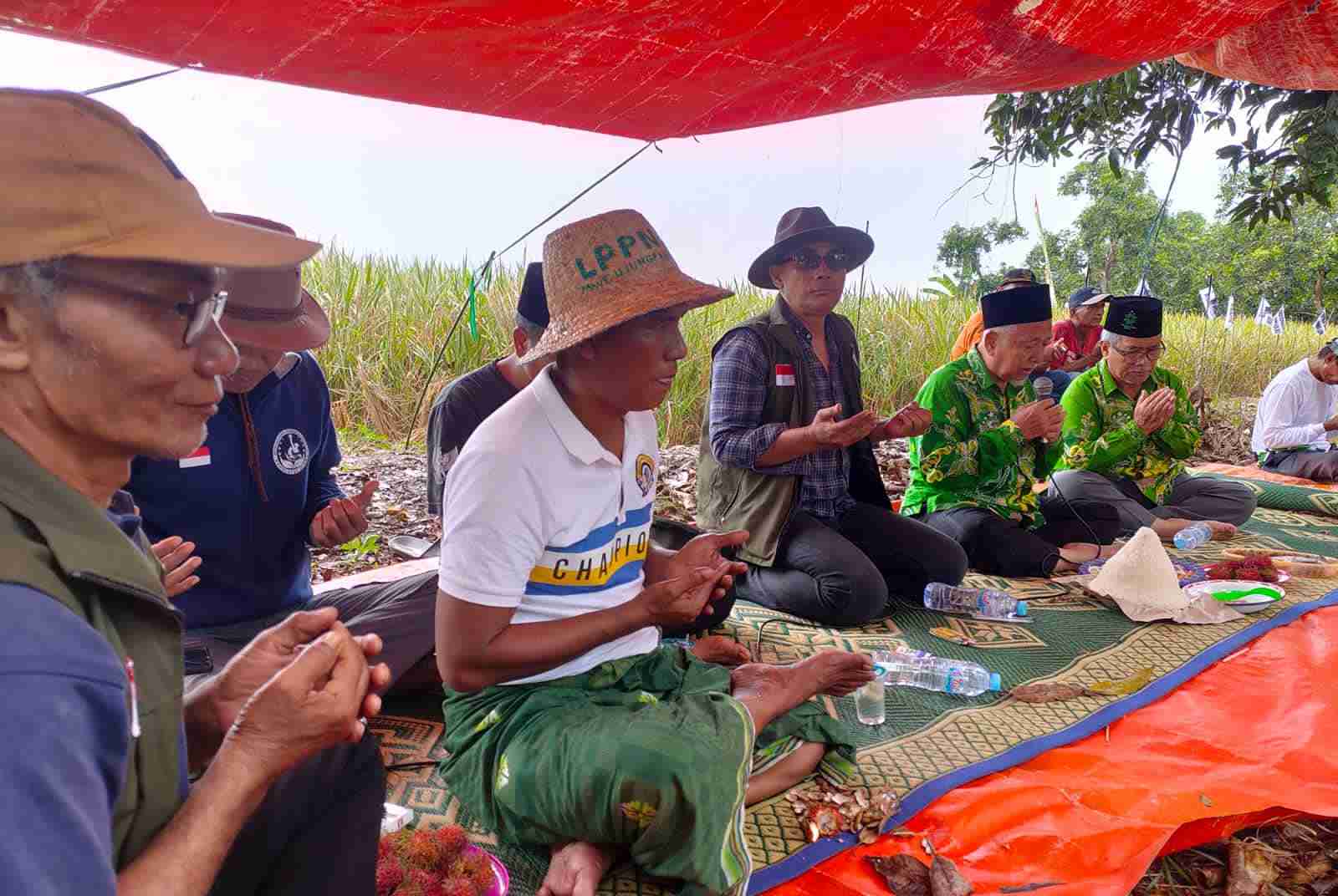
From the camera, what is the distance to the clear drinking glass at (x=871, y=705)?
2.80 m

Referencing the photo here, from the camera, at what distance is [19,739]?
726mm

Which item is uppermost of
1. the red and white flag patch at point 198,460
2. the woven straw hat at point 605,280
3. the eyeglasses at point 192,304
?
the woven straw hat at point 605,280

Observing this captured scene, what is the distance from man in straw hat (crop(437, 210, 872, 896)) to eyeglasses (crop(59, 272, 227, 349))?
3.02ft

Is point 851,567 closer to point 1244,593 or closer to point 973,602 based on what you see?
point 973,602

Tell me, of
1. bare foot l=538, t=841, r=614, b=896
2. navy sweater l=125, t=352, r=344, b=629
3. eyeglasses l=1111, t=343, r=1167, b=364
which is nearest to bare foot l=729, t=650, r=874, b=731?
bare foot l=538, t=841, r=614, b=896

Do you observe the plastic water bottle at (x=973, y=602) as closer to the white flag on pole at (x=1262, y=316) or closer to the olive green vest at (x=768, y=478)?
the olive green vest at (x=768, y=478)

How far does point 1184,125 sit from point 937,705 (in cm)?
365

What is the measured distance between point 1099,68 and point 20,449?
3.61 meters

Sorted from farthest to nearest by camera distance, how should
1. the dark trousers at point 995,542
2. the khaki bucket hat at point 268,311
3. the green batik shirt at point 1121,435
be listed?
the green batik shirt at point 1121,435, the dark trousers at point 995,542, the khaki bucket hat at point 268,311

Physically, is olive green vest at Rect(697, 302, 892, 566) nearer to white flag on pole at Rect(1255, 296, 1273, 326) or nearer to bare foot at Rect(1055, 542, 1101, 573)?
bare foot at Rect(1055, 542, 1101, 573)

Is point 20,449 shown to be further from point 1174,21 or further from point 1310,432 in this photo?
point 1310,432

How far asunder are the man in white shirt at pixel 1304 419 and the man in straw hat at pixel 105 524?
6.87 metres

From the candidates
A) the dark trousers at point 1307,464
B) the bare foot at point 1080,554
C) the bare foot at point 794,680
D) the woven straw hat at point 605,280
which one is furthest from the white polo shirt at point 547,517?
the dark trousers at point 1307,464

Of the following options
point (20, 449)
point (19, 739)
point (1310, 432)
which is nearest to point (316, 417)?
point (20, 449)
